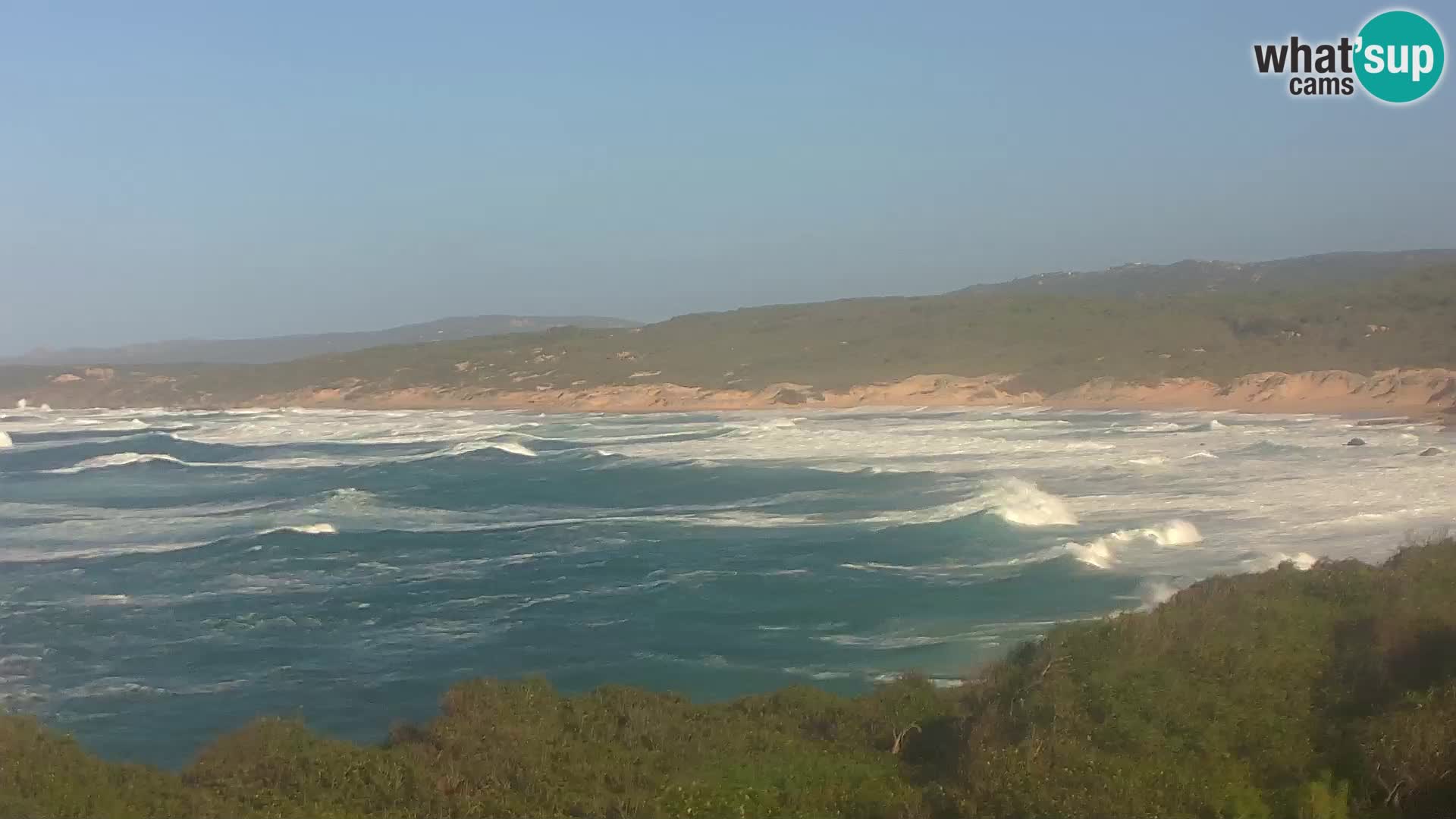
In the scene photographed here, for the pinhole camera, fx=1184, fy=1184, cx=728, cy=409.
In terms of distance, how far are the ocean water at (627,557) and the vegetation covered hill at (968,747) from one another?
3.92m

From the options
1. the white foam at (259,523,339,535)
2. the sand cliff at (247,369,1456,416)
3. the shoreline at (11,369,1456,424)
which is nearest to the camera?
the white foam at (259,523,339,535)

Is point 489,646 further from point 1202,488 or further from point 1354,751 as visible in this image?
point 1202,488

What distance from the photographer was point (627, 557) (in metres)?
23.4

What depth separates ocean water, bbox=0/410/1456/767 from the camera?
16125mm

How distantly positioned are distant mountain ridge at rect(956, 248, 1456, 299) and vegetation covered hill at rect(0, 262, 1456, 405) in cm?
3358

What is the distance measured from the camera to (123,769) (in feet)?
30.4

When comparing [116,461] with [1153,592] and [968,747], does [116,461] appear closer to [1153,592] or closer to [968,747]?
[1153,592]

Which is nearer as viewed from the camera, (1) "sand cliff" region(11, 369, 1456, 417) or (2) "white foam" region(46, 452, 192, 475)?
(2) "white foam" region(46, 452, 192, 475)

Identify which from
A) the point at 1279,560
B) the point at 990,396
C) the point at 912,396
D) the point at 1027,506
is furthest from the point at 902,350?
the point at 1279,560

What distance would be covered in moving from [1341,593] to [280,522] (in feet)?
77.6

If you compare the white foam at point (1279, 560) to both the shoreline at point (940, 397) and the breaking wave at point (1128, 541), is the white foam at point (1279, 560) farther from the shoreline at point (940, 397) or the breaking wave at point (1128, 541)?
the shoreline at point (940, 397)

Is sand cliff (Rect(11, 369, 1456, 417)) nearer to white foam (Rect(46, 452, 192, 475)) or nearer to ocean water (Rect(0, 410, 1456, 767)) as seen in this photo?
ocean water (Rect(0, 410, 1456, 767))

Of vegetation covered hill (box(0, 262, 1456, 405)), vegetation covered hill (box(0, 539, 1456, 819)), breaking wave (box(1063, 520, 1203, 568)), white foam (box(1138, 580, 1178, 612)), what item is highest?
vegetation covered hill (box(0, 262, 1456, 405))

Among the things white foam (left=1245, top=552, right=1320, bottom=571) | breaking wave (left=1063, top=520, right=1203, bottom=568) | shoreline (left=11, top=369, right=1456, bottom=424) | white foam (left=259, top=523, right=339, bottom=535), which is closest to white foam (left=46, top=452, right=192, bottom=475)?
white foam (left=259, top=523, right=339, bottom=535)
